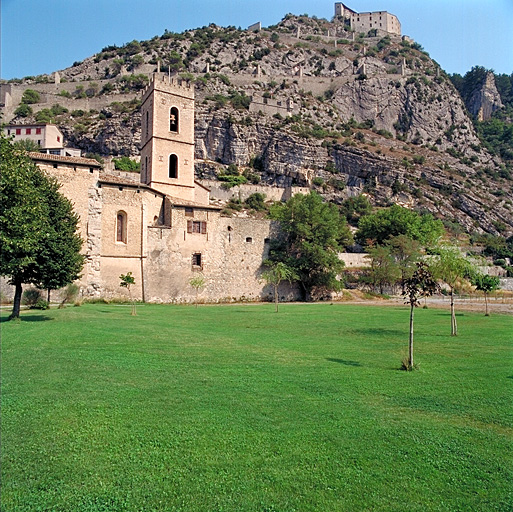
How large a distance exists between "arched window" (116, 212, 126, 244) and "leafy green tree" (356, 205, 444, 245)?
3555cm

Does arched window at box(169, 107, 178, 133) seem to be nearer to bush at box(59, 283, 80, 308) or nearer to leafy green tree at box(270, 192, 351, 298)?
leafy green tree at box(270, 192, 351, 298)

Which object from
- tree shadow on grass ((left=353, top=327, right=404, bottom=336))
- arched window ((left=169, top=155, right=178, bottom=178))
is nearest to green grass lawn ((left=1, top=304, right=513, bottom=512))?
tree shadow on grass ((left=353, top=327, right=404, bottom=336))

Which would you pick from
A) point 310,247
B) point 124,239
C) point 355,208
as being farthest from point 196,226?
point 355,208

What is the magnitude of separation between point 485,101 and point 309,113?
2969 inches

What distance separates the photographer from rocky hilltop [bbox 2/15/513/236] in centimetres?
8875

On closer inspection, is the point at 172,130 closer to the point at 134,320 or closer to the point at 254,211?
the point at 134,320

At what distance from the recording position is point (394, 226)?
58.5 m

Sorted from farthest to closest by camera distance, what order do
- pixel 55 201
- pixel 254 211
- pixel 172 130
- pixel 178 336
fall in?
1. pixel 254 211
2. pixel 172 130
3. pixel 55 201
4. pixel 178 336

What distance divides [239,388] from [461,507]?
455 centimetres

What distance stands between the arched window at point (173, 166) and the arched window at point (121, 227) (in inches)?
382

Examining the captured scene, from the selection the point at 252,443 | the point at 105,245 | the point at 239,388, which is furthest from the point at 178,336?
the point at 105,245

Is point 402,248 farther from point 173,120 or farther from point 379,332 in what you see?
point 379,332

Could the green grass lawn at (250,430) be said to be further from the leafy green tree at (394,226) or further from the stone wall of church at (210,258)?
the leafy green tree at (394,226)

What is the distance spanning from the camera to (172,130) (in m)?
41.3
